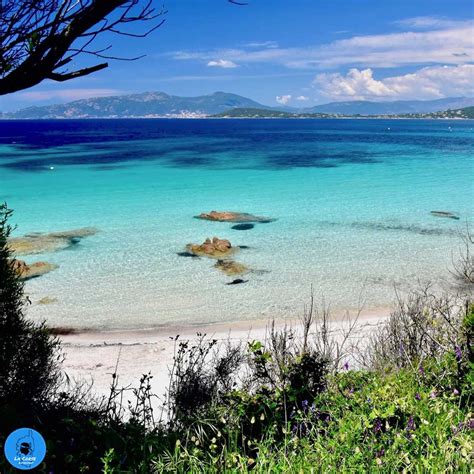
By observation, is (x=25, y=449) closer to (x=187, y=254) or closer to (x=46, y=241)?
(x=187, y=254)

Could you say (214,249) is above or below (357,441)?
below

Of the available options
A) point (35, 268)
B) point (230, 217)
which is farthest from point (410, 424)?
point (230, 217)

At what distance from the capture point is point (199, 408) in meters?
5.42

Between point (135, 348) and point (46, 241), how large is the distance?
1121 cm

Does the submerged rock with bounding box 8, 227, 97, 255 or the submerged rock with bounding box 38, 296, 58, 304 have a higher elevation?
the submerged rock with bounding box 8, 227, 97, 255

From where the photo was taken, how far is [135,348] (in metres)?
10.0

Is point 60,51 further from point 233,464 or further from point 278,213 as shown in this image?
point 278,213

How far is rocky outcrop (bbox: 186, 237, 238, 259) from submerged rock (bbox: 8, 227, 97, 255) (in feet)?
16.5

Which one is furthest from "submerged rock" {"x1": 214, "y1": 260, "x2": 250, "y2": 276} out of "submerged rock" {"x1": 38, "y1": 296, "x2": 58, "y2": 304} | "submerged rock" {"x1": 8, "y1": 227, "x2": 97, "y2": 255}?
"submerged rock" {"x1": 8, "y1": 227, "x2": 97, "y2": 255}

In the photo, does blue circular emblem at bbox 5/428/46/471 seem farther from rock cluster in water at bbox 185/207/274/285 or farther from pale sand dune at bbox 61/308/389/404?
rock cluster in water at bbox 185/207/274/285

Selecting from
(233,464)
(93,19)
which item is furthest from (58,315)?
(93,19)

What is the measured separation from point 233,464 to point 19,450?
65.5 inches

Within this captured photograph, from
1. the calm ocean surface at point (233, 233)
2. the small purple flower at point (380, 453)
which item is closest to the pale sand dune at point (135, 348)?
the calm ocean surface at point (233, 233)

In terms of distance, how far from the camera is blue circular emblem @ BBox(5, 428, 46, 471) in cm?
229
